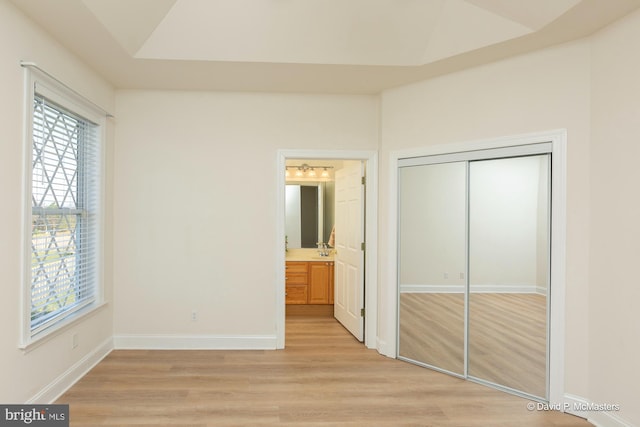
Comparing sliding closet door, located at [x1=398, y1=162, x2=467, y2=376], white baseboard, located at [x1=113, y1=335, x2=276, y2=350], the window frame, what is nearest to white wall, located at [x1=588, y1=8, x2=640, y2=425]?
sliding closet door, located at [x1=398, y1=162, x2=467, y2=376]

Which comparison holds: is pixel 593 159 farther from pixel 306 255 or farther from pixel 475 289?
pixel 306 255

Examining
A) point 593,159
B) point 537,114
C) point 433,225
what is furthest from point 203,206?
point 593,159

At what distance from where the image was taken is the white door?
439 cm

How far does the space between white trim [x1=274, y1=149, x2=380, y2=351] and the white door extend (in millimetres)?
146

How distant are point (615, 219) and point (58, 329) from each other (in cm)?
401

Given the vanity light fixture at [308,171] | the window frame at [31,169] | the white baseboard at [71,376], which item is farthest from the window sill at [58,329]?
the vanity light fixture at [308,171]

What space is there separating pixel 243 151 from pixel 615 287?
3.34 m

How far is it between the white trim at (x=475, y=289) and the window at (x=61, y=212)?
294 centimetres

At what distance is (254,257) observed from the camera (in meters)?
4.18

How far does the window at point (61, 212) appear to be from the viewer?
2783 millimetres

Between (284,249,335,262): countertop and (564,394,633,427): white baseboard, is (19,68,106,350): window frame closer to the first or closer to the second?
(284,249,335,262): countertop

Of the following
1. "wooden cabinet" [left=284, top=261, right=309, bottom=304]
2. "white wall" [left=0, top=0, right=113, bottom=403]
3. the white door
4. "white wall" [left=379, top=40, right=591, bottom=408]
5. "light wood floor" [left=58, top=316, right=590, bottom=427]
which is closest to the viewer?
"white wall" [left=0, top=0, right=113, bottom=403]

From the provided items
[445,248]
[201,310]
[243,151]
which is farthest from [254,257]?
[445,248]

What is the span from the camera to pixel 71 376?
10.5 ft
